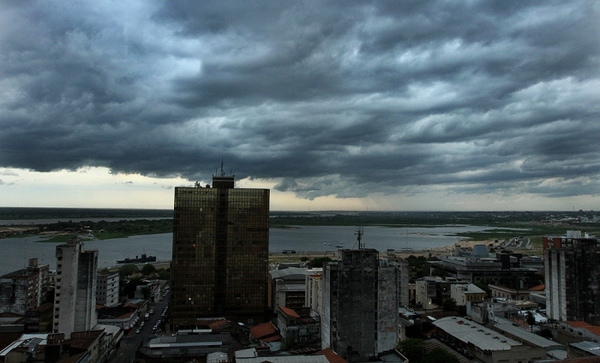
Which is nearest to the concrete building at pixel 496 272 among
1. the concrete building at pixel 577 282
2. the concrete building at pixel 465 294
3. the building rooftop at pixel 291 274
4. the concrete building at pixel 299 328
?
the concrete building at pixel 465 294

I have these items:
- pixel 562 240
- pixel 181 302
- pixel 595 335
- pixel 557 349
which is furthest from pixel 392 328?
pixel 562 240

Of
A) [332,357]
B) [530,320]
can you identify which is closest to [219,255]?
[332,357]

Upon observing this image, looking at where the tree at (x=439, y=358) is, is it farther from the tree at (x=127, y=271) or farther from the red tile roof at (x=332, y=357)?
the tree at (x=127, y=271)

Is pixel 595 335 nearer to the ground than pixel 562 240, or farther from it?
nearer to the ground

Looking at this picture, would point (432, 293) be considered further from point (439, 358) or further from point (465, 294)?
point (439, 358)

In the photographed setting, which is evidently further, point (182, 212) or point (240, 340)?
point (182, 212)

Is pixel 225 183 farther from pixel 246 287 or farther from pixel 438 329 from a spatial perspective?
pixel 438 329

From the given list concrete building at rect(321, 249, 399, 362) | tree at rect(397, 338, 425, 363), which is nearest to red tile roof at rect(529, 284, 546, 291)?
tree at rect(397, 338, 425, 363)
